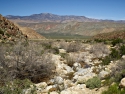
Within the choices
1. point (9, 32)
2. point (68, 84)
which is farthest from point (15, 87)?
point (9, 32)

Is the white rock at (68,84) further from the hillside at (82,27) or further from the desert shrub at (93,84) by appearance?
the hillside at (82,27)

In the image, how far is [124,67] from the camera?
9.45 metres

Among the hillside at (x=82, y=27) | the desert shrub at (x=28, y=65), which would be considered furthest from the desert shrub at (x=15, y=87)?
the hillside at (x=82, y=27)

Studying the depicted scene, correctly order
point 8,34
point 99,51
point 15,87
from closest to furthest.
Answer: point 15,87, point 99,51, point 8,34

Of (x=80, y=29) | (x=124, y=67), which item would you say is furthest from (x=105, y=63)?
(x=80, y=29)

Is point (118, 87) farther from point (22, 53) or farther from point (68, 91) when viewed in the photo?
point (22, 53)

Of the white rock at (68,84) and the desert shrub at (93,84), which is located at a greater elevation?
the desert shrub at (93,84)

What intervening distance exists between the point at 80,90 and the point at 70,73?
4.01 m

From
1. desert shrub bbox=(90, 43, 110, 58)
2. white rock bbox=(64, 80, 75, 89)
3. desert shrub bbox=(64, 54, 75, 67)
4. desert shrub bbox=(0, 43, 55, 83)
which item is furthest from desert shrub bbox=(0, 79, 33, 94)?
desert shrub bbox=(90, 43, 110, 58)

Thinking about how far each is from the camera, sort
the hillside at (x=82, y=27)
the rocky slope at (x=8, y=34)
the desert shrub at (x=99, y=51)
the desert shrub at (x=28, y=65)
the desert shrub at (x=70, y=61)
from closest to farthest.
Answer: the desert shrub at (x=28, y=65)
the desert shrub at (x=70, y=61)
the desert shrub at (x=99, y=51)
the rocky slope at (x=8, y=34)
the hillside at (x=82, y=27)

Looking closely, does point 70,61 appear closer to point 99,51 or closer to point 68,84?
point 68,84

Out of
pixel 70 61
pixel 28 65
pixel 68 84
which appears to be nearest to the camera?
pixel 68 84

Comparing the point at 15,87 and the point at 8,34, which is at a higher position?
the point at 8,34

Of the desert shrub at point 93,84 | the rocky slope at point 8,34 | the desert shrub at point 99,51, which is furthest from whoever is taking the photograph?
the rocky slope at point 8,34
